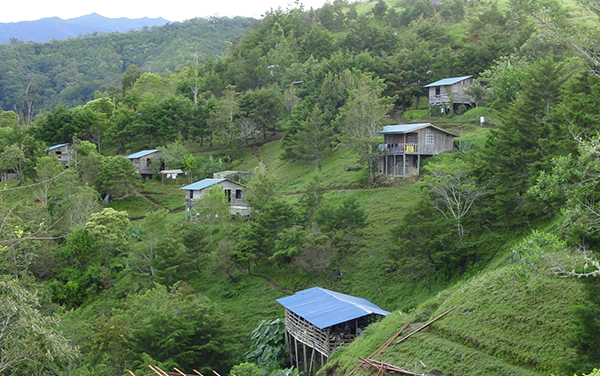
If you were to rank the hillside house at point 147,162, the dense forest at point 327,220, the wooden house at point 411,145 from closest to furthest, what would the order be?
the dense forest at point 327,220 < the wooden house at point 411,145 < the hillside house at point 147,162

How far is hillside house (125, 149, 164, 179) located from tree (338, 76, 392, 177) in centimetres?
2632

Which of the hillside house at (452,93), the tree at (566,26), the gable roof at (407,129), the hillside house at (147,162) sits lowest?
the hillside house at (147,162)

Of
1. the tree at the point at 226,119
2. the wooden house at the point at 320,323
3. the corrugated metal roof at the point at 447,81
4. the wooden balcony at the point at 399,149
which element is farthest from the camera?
the tree at the point at 226,119

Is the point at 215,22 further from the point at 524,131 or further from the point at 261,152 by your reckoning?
the point at 524,131

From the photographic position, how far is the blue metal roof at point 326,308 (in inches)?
776

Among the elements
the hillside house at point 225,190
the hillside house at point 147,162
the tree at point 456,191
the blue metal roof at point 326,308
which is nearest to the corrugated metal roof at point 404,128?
the tree at point 456,191

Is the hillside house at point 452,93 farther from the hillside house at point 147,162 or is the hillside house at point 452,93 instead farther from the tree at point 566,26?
the tree at point 566,26

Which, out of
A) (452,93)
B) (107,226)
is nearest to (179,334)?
(107,226)

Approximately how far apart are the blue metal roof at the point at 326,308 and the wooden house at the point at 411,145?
62.4ft

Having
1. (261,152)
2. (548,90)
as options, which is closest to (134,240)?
(261,152)

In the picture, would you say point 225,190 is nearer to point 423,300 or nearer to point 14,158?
point 423,300

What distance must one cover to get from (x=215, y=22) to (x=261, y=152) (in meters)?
125

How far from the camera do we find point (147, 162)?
56.7m

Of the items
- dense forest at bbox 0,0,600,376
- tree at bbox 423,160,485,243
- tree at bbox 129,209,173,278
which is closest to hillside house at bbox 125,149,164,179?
dense forest at bbox 0,0,600,376
